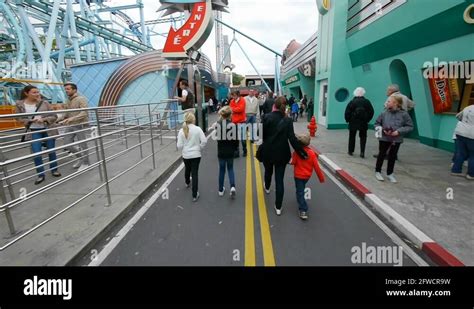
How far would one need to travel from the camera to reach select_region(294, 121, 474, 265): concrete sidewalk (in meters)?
3.06

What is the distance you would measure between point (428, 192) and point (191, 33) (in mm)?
9621

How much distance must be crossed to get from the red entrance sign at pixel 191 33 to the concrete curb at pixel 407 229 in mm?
8041

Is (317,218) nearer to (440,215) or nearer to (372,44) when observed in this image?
(440,215)

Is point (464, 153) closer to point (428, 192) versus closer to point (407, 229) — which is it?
point (428, 192)

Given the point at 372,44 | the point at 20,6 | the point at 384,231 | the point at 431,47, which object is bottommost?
the point at 384,231

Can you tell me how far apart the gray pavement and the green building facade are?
5.30m

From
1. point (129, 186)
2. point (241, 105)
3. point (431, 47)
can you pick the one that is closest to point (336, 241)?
point (129, 186)

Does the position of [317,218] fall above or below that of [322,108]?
below

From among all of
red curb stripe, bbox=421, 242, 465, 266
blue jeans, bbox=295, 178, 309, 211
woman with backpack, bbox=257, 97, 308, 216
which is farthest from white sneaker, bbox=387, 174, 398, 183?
woman with backpack, bbox=257, 97, 308, 216

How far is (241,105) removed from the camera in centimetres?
690

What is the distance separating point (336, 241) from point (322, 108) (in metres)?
11.4

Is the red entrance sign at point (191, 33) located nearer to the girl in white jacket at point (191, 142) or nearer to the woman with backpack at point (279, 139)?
the girl in white jacket at point (191, 142)

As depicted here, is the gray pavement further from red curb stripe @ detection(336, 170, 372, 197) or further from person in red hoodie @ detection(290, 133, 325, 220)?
red curb stripe @ detection(336, 170, 372, 197)

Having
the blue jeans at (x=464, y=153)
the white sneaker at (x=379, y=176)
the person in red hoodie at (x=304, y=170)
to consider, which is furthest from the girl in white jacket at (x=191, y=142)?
the blue jeans at (x=464, y=153)
